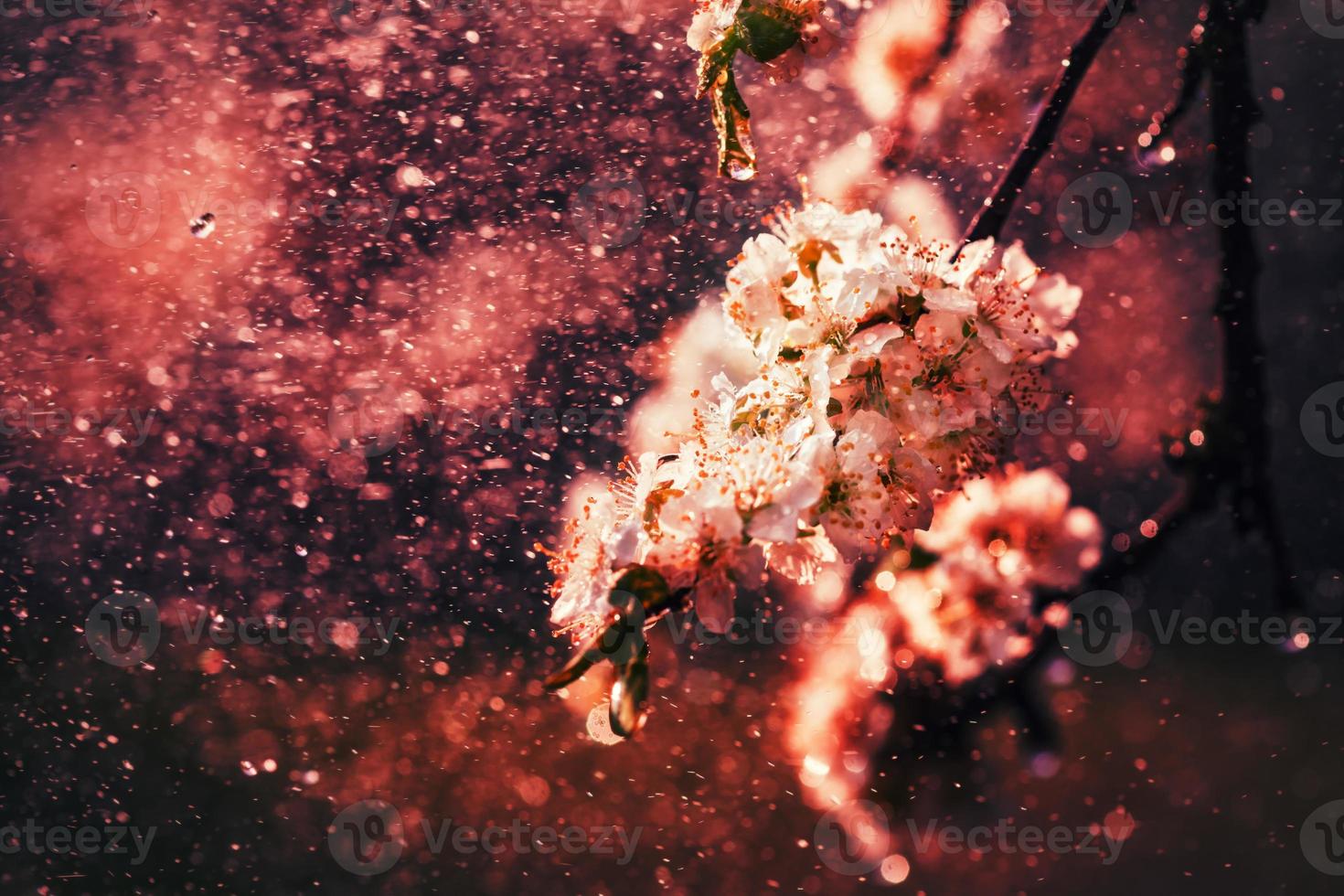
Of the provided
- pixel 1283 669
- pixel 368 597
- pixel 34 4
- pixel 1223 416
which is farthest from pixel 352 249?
pixel 1283 669

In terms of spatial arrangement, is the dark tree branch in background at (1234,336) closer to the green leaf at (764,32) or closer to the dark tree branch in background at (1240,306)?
the dark tree branch in background at (1240,306)

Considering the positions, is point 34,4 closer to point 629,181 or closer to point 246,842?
point 629,181

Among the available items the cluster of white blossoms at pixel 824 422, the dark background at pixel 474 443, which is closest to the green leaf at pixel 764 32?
the cluster of white blossoms at pixel 824 422

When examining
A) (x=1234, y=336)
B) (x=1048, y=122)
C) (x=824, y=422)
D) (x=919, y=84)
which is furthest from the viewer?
(x=919, y=84)

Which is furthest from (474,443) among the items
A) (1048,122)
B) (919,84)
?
(1048,122)

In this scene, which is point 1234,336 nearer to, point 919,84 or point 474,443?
point 919,84

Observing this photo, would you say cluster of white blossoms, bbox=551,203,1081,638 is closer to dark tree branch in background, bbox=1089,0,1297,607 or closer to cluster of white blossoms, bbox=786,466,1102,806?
cluster of white blossoms, bbox=786,466,1102,806

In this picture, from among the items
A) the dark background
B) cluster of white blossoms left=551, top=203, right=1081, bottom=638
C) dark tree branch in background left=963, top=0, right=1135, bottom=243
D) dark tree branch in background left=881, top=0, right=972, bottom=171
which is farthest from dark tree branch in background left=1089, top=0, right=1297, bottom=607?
the dark background
